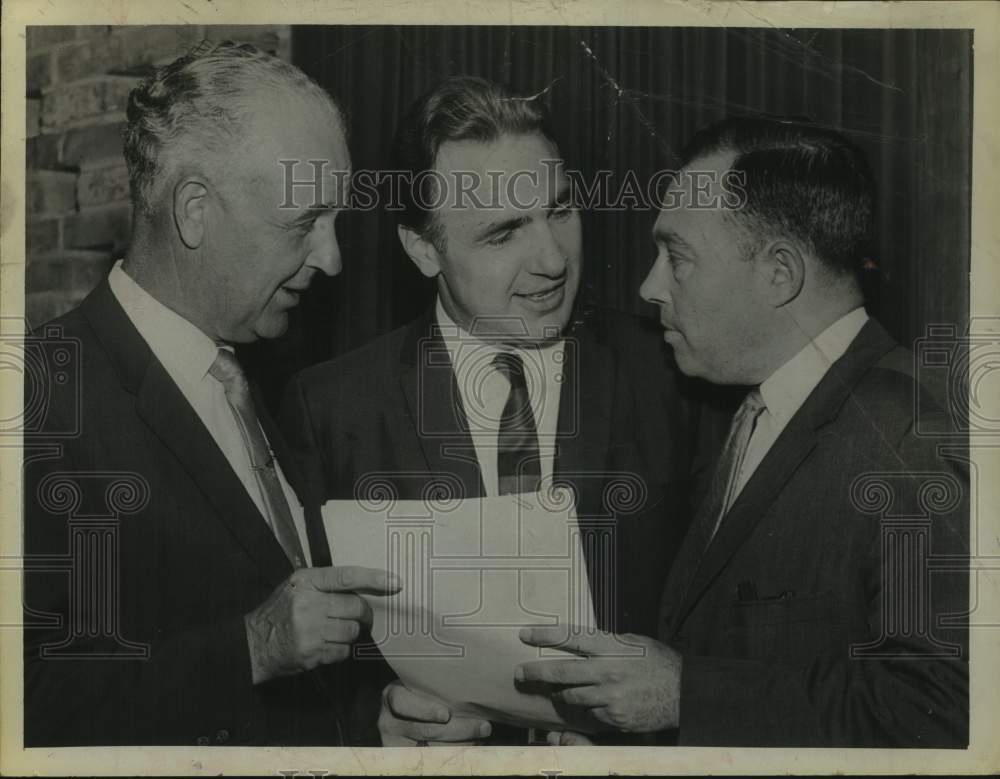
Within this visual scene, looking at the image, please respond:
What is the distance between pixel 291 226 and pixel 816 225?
1.38 meters

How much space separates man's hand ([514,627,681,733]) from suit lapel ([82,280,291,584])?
0.71 m

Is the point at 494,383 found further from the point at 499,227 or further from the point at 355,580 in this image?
the point at 355,580

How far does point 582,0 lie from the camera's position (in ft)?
12.0

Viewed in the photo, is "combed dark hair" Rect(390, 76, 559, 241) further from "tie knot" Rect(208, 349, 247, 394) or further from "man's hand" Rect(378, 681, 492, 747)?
"man's hand" Rect(378, 681, 492, 747)

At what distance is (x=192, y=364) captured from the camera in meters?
3.55

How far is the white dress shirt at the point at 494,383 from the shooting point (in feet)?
11.8

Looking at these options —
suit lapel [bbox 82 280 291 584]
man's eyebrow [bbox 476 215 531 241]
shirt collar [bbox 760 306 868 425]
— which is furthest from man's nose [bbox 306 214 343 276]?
shirt collar [bbox 760 306 868 425]

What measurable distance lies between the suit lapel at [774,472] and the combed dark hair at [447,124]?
958 millimetres

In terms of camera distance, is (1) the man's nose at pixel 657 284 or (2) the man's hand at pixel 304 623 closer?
(2) the man's hand at pixel 304 623

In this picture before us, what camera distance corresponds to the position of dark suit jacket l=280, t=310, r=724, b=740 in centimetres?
358

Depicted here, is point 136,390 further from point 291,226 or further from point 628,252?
point 628,252

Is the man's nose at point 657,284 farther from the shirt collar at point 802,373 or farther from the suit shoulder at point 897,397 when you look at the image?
the suit shoulder at point 897,397

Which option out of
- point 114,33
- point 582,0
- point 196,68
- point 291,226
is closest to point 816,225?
point 582,0

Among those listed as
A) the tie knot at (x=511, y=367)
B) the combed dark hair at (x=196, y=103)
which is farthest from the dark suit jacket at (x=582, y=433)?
the combed dark hair at (x=196, y=103)
